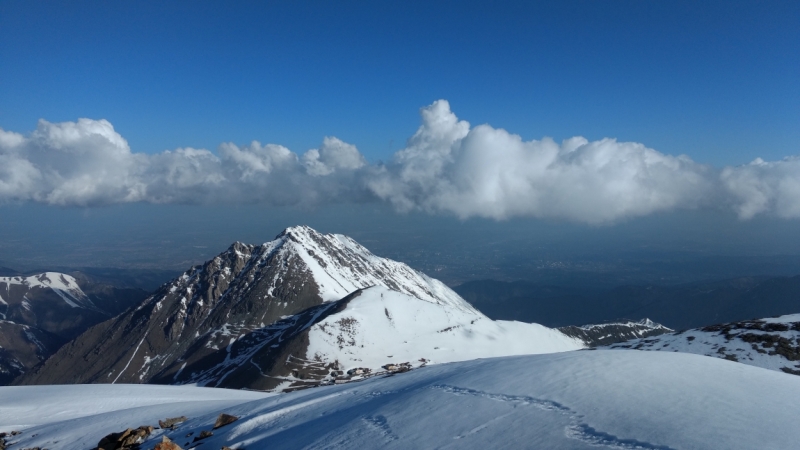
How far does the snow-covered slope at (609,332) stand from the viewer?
14538 cm

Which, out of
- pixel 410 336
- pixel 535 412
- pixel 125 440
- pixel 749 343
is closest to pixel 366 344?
pixel 410 336

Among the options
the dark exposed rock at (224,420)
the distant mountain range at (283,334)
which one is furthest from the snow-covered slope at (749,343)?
the dark exposed rock at (224,420)

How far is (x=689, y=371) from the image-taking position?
1730cm

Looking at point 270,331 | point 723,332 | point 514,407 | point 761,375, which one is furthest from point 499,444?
point 270,331

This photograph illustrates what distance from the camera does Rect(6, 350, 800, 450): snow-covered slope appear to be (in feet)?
37.3

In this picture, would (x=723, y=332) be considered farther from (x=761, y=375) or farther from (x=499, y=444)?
(x=499, y=444)

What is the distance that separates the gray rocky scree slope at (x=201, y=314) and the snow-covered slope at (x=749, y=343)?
123 metres

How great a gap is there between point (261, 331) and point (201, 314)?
174 feet

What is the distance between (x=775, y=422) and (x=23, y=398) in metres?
51.8

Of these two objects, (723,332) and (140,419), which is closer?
(140,419)

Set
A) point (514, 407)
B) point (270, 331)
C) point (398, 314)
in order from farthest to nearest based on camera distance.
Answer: point (270, 331) < point (398, 314) < point (514, 407)

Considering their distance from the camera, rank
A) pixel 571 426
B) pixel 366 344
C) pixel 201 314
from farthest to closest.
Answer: pixel 201 314, pixel 366 344, pixel 571 426

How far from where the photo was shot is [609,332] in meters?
162

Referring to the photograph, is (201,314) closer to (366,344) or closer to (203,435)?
(366,344)
